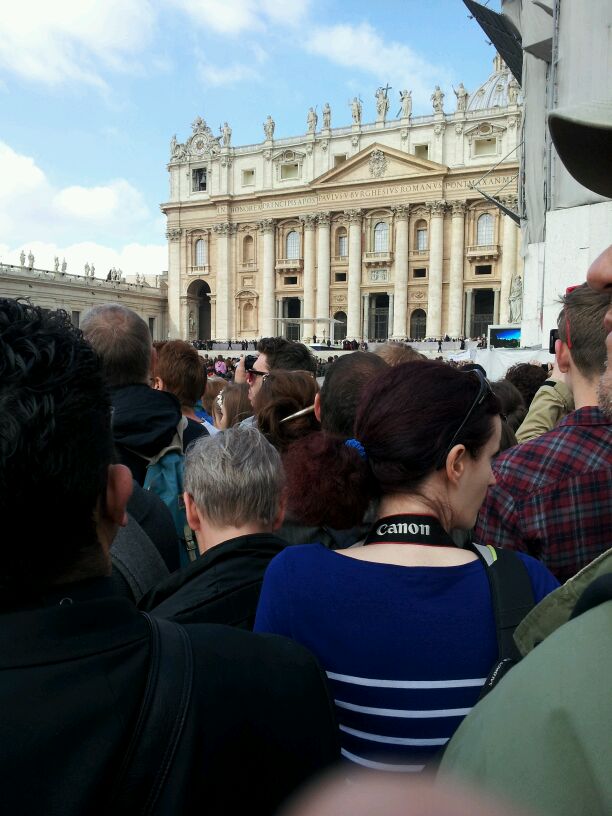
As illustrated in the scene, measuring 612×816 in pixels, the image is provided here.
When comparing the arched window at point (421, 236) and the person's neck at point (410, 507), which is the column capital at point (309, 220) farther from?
the person's neck at point (410, 507)

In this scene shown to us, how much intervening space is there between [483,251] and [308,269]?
1245 cm

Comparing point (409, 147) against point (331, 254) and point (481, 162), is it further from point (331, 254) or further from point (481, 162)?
point (331, 254)

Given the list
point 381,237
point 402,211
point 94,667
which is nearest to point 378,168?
point 402,211

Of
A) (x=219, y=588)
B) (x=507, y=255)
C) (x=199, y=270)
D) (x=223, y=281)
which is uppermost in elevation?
(x=199, y=270)

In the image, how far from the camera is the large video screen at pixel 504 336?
1667 centimetres

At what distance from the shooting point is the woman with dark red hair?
138 centimetres

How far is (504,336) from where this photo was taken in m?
17.1

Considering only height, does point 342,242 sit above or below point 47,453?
above

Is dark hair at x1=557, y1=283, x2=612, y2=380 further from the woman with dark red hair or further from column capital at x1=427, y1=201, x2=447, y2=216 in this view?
column capital at x1=427, y1=201, x2=447, y2=216

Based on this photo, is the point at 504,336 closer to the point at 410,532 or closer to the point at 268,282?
the point at 410,532

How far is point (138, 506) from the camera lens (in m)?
2.11

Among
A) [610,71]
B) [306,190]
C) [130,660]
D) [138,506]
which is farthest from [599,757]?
[306,190]

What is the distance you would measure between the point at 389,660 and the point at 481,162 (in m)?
44.8

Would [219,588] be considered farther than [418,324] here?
No
